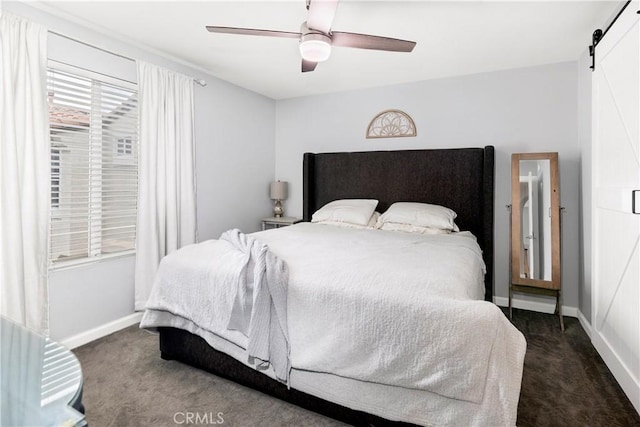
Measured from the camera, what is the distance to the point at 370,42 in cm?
210

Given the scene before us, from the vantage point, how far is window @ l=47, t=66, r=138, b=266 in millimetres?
2436

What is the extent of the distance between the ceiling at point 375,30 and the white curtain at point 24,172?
39cm

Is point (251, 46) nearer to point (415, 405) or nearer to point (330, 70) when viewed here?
point (330, 70)

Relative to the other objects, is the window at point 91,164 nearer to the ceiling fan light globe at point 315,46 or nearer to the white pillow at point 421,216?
the ceiling fan light globe at point 315,46

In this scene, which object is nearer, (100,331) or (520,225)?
(100,331)

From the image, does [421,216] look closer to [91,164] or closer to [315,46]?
[315,46]

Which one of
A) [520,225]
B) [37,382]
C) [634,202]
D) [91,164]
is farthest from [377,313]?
[91,164]

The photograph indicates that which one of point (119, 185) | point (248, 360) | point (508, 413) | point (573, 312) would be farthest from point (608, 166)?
point (119, 185)

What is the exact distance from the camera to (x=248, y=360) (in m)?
1.73

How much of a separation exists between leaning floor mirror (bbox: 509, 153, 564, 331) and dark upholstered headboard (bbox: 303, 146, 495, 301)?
8.4 inches

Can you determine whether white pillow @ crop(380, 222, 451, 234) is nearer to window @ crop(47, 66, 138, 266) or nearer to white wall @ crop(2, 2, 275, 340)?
white wall @ crop(2, 2, 275, 340)

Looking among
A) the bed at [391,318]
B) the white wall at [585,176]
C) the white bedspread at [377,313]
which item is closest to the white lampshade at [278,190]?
the bed at [391,318]

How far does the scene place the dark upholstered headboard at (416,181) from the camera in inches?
130

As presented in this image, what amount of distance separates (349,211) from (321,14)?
208 cm
